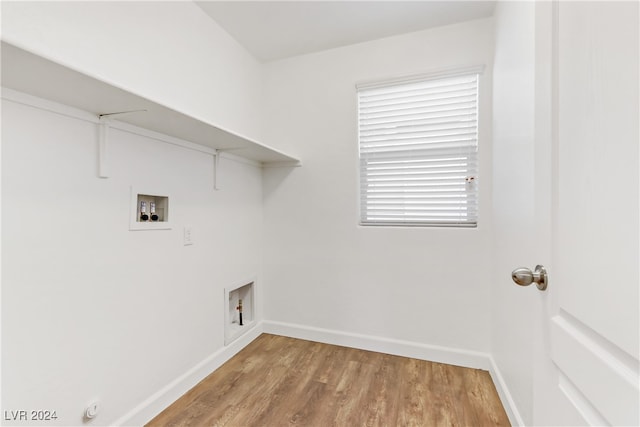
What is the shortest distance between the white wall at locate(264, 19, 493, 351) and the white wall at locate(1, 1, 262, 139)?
16.3 inches

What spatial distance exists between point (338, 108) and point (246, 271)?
1575 mm

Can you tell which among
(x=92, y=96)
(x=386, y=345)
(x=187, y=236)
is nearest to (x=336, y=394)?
(x=386, y=345)

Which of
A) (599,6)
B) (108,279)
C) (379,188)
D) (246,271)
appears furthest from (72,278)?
(379,188)

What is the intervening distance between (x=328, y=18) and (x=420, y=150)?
1.16 metres

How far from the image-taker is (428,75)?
2.21 meters

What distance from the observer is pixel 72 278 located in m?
1.26

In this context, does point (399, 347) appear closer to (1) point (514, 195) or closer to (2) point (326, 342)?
(2) point (326, 342)

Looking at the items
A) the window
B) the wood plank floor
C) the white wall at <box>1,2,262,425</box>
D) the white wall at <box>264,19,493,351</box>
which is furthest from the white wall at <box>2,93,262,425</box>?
the window

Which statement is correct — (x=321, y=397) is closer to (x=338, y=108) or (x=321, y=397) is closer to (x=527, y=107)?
(x=527, y=107)

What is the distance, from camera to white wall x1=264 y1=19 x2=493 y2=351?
2137mm

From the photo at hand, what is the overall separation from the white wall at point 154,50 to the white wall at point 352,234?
41 centimetres

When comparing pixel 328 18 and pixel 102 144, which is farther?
pixel 328 18

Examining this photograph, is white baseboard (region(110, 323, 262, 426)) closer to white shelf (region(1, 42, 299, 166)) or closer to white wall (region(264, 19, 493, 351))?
white wall (region(264, 19, 493, 351))

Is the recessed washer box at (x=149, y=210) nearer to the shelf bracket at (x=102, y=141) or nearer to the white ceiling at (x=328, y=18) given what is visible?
the shelf bracket at (x=102, y=141)
